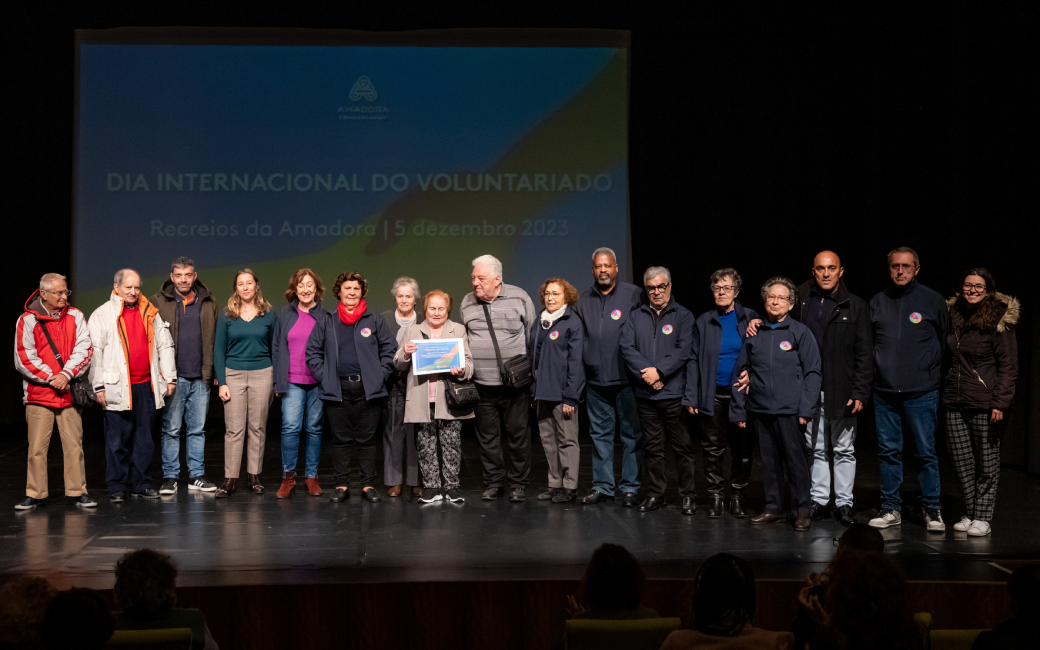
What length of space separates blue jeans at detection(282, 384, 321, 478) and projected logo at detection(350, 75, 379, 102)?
9.83 feet

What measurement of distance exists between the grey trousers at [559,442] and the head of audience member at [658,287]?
2.59ft

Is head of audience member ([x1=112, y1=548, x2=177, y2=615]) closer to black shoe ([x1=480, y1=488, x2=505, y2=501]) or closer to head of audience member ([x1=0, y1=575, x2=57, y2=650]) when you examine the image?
head of audience member ([x1=0, y1=575, x2=57, y2=650])

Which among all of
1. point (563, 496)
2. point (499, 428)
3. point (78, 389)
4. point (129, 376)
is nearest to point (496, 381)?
point (499, 428)

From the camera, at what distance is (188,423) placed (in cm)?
530

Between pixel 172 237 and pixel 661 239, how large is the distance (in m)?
4.17

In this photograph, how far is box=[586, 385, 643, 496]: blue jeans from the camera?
4992 mm

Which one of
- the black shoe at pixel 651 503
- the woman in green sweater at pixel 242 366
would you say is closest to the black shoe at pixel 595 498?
the black shoe at pixel 651 503

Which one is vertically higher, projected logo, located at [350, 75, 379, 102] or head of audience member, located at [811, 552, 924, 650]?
projected logo, located at [350, 75, 379, 102]

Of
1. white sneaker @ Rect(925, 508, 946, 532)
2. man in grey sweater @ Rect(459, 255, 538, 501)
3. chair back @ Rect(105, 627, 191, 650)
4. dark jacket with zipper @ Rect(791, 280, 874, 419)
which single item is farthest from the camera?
man in grey sweater @ Rect(459, 255, 538, 501)

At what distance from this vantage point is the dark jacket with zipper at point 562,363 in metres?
4.99

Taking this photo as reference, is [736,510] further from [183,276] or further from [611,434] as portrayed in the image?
[183,276]

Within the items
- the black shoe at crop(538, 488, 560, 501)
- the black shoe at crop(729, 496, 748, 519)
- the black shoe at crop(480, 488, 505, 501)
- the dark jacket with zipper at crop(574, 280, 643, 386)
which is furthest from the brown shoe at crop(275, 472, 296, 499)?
the black shoe at crop(729, 496, 748, 519)

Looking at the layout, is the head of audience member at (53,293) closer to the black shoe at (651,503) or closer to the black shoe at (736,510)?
the black shoe at (651,503)

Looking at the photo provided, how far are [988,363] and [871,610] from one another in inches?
114
